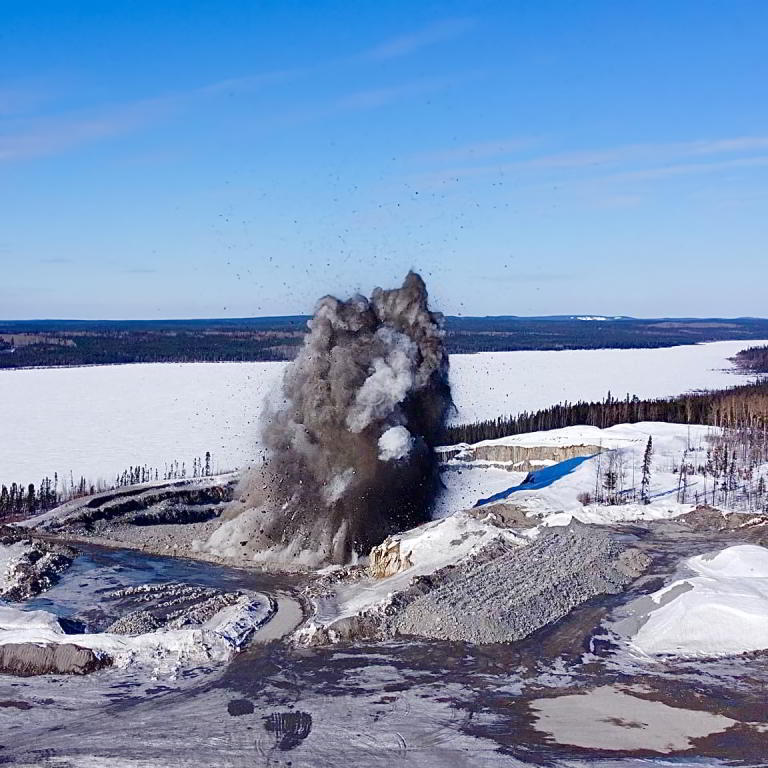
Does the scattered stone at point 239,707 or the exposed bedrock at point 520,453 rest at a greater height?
the exposed bedrock at point 520,453

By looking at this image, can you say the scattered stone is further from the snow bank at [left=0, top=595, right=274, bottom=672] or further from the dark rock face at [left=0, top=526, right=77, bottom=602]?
the dark rock face at [left=0, top=526, right=77, bottom=602]

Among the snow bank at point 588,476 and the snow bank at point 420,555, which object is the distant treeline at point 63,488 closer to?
the snow bank at point 588,476

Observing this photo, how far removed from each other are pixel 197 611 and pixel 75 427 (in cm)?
7434

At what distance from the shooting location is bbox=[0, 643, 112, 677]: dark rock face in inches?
1251

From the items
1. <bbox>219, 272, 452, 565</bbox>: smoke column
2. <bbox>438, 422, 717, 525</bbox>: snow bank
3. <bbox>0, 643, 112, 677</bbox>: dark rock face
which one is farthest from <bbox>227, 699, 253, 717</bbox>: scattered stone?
<bbox>438, 422, 717, 525</bbox>: snow bank

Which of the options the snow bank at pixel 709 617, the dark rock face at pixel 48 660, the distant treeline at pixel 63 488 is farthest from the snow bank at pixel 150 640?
the distant treeline at pixel 63 488

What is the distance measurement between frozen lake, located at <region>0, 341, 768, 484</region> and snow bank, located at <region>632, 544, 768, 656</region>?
60.6 ft

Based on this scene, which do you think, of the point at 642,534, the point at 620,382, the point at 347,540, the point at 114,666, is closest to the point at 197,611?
the point at 114,666

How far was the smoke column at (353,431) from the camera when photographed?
4675 cm

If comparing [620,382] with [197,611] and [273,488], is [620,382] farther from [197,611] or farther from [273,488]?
[197,611]

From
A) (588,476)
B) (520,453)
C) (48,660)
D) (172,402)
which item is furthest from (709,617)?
(172,402)

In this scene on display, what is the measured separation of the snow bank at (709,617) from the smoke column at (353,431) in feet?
48.2

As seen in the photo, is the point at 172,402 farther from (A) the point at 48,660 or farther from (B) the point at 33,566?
(A) the point at 48,660

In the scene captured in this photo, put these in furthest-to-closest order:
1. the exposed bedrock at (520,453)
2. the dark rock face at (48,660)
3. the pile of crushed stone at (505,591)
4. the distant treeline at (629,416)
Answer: the distant treeline at (629,416) → the exposed bedrock at (520,453) → the pile of crushed stone at (505,591) → the dark rock face at (48,660)
